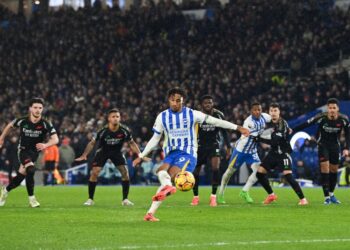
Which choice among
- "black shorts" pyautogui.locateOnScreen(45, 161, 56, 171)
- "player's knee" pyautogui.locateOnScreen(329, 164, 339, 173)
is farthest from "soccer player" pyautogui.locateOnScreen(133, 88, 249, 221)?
"black shorts" pyautogui.locateOnScreen(45, 161, 56, 171)

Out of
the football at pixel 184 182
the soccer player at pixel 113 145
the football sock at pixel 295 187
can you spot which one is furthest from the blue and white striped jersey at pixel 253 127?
the football at pixel 184 182

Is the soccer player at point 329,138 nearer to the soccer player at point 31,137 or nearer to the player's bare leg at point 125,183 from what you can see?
the player's bare leg at point 125,183

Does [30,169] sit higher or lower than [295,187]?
higher

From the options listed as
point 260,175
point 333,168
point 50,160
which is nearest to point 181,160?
point 260,175

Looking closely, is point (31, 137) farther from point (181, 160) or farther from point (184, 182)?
point (184, 182)

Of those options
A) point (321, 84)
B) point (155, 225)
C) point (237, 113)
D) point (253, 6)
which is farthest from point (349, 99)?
point (155, 225)

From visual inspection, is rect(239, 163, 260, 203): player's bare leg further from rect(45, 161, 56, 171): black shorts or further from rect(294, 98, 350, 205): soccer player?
rect(45, 161, 56, 171): black shorts

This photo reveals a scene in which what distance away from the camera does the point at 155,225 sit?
13.5m

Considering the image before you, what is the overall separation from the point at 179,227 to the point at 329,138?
23.5 feet

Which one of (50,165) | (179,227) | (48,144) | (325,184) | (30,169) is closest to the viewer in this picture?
(179,227)

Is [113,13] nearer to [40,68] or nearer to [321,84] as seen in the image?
[40,68]

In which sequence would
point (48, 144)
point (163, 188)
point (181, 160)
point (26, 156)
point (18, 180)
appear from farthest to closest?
Result: point (18, 180), point (26, 156), point (48, 144), point (181, 160), point (163, 188)

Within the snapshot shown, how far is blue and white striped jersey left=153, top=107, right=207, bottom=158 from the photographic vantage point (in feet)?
48.3

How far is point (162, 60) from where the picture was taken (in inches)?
1708
